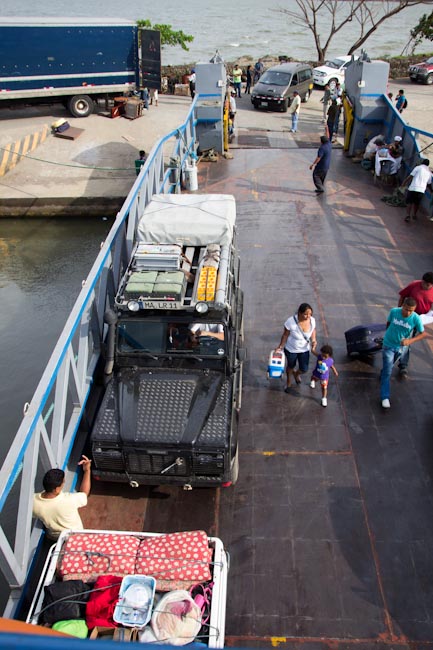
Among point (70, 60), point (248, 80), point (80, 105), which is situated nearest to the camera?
point (70, 60)

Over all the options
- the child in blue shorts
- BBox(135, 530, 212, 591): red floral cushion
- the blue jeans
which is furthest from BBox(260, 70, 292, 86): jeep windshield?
BBox(135, 530, 212, 591): red floral cushion

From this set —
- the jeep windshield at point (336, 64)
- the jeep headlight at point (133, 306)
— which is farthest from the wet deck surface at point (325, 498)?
the jeep windshield at point (336, 64)

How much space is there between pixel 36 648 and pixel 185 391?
419 centimetres

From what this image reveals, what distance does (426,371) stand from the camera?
8.15m

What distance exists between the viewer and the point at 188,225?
7.89 meters

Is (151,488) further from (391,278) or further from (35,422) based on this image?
(391,278)

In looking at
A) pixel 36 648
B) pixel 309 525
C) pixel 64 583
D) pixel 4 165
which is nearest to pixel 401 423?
pixel 309 525

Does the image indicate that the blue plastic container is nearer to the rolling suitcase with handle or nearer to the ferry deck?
the ferry deck

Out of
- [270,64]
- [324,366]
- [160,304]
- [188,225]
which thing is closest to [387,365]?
[324,366]

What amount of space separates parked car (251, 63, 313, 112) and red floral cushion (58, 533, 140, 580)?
22374mm

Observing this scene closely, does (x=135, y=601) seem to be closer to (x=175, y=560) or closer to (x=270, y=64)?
(x=175, y=560)

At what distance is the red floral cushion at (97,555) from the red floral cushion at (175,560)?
0.33 feet

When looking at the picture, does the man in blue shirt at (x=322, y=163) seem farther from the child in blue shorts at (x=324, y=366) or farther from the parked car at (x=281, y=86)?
the parked car at (x=281, y=86)

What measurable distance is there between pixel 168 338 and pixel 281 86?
69.3ft
